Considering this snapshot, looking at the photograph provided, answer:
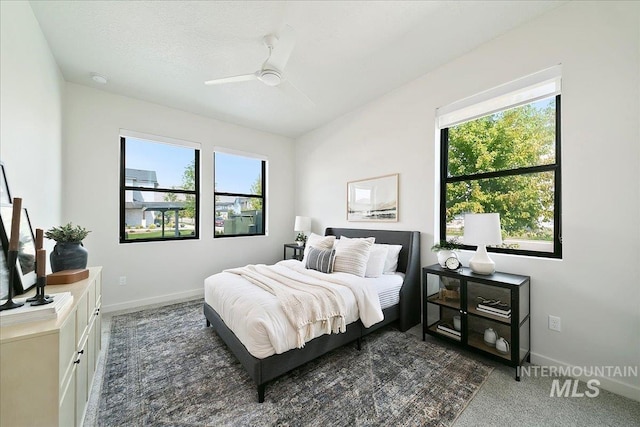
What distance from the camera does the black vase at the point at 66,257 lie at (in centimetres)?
188

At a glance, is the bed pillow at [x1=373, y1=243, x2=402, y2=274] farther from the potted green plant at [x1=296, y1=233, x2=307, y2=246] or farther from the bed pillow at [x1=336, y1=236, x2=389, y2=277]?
the potted green plant at [x1=296, y1=233, x2=307, y2=246]

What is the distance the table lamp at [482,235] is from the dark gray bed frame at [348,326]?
78 cm

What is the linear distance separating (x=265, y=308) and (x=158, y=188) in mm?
3092

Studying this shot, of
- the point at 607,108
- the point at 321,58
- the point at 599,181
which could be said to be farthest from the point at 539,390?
the point at 321,58

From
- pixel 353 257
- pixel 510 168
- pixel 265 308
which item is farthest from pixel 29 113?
pixel 510 168

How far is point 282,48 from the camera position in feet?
7.00

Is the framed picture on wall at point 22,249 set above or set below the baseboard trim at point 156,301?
above

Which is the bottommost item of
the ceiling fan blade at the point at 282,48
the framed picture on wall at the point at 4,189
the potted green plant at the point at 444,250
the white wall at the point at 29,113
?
the potted green plant at the point at 444,250

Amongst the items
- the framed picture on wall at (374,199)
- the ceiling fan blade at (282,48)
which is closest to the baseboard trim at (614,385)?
the framed picture on wall at (374,199)

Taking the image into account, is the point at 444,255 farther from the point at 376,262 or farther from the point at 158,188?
the point at 158,188

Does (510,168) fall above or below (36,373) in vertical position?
above

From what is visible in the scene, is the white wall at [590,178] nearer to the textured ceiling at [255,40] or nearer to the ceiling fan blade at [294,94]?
the textured ceiling at [255,40]

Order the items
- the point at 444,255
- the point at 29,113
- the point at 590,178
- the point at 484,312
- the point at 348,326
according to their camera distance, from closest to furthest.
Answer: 1. the point at 590,178
2. the point at 29,113
3. the point at 484,312
4. the point at 348,326
5. the point at 444,255

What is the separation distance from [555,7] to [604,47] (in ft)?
1.78
